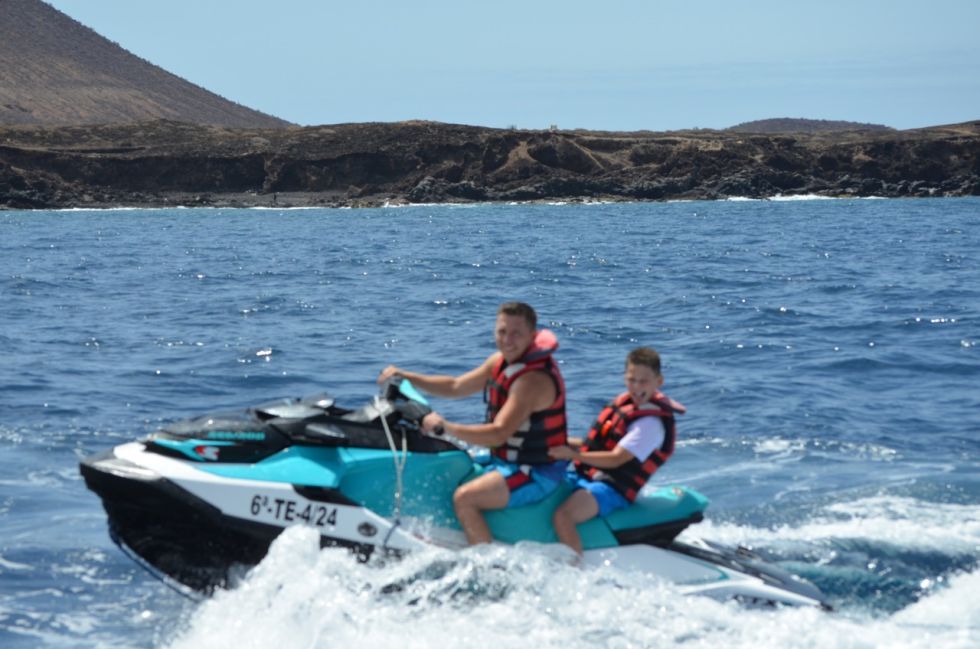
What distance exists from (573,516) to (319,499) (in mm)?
1230

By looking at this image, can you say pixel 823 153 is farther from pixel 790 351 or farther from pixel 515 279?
pixel 790 351

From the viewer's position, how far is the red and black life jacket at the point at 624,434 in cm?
657

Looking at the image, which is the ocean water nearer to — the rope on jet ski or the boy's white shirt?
the rope on jet ski

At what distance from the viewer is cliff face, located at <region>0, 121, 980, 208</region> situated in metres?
73.4

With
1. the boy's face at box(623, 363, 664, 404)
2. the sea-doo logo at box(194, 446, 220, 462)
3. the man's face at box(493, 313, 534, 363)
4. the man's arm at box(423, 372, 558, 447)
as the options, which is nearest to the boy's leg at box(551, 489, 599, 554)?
the man's arm at box(423, 372, 558, 447)

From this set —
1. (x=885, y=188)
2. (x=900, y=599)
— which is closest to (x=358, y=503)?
(x=900, y=599)

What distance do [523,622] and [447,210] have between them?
5917 cm

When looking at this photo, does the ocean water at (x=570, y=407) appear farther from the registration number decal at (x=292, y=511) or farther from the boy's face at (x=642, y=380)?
the boy's face at (x=642, y=380)

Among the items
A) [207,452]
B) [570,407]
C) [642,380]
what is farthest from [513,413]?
[570,407]

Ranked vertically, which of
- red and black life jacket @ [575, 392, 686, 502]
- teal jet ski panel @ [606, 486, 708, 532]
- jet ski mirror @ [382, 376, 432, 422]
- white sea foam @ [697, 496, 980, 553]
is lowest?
white sea foam @ [697, 496, 980, 553]

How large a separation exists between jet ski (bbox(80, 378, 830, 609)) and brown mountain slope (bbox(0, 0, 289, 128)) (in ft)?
405

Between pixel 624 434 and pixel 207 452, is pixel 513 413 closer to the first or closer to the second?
pixel 624 434

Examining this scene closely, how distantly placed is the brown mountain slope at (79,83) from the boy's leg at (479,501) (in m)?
124

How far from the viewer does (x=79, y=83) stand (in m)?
143
